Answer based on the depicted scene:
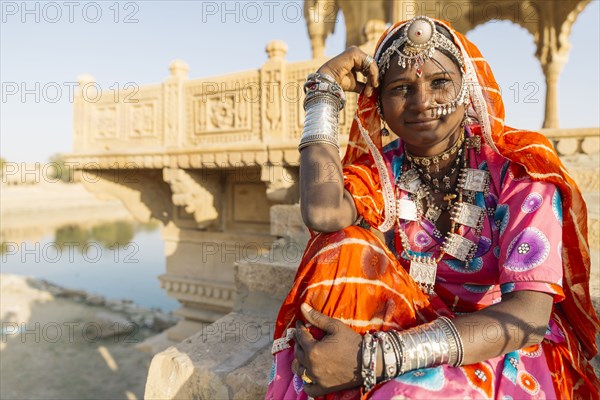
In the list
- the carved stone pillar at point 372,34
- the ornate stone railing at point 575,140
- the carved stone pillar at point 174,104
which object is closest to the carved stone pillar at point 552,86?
the ornate stone railing at point 575,140

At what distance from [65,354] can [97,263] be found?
1188cm

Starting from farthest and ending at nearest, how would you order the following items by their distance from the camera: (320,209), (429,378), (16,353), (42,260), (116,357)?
(42,260)
(116,357)
(16,353)
(320,209)
(429,378)

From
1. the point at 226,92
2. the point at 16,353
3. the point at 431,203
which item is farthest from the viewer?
the point at 16,353

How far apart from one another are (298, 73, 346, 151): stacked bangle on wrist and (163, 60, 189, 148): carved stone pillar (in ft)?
12.3

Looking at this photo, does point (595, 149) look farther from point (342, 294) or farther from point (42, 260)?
point (42, 260)

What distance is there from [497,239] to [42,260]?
2078 centimetres

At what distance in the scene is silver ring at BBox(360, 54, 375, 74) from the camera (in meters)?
1.21

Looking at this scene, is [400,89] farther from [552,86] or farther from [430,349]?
[552,86]

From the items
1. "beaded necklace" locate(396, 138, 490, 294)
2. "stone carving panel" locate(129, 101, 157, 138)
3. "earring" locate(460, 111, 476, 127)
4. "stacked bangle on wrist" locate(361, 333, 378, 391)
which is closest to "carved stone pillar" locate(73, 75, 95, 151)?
"stone carving panel" locate(129, 101, 157, 138)

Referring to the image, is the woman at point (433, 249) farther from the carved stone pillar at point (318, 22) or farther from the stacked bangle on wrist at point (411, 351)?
the carved stone pillar at point (318, 22)

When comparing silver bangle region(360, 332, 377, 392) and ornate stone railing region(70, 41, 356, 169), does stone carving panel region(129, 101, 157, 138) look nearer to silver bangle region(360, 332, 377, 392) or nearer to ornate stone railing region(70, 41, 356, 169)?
ornate stone railing region(70, 41, 356, 169)

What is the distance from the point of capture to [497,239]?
3.65ft

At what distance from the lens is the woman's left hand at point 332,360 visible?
2.79ft

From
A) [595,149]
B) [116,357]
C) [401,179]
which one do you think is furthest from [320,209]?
[116,357]
